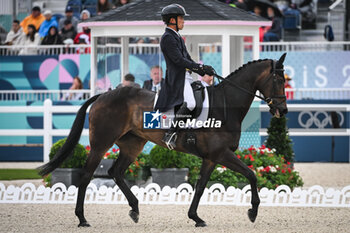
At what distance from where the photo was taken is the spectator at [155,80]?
12.1 metres

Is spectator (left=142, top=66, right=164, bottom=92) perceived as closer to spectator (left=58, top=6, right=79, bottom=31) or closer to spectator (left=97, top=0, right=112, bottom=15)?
spectator (left=97, top=0, right=112, bottom=15)

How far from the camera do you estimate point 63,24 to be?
19.6 metres

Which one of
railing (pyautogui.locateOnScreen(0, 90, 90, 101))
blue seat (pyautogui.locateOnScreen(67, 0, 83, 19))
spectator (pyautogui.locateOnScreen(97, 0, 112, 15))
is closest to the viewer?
railing (pyautogui.locateOnScreen(0, 90, 90, 101))

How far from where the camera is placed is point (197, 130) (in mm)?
8445

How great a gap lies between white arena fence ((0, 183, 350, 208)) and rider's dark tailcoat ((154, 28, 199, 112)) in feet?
6.29

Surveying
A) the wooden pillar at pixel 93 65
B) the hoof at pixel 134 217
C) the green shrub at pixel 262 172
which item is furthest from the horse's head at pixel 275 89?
the wooden pillar at pixel 93 65

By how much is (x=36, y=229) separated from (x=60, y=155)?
1185mm

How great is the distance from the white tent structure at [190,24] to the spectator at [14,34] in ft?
25.6

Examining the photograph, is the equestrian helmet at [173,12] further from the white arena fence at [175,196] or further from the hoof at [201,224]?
the white arena fence at [175,196]

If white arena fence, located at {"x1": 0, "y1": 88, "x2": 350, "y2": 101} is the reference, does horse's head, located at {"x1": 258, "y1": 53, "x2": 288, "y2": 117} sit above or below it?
above

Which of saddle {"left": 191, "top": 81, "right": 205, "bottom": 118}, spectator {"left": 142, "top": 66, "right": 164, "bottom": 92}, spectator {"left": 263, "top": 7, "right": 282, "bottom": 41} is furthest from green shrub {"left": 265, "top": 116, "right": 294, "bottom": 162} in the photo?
spectator {"left": 263, "top": 7, "right": 282, "bottom": 41}

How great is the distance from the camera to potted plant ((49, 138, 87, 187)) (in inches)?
443

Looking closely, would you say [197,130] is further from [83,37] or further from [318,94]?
[83,37]

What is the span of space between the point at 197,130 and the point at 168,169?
8.97 feet
